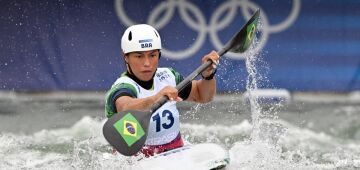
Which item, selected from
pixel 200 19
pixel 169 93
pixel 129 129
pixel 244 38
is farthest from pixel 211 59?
pixel 200 19

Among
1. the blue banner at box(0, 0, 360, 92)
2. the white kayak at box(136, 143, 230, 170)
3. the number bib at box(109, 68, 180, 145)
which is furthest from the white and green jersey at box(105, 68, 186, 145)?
the blue banner at box(0, 0, 360, 92)

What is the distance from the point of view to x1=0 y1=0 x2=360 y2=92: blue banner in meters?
9.99

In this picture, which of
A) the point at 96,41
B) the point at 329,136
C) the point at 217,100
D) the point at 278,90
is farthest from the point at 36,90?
the point at 329,136

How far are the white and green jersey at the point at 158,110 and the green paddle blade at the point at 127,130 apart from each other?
1.02 ft

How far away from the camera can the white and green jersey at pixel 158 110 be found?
564 cm

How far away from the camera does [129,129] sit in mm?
5332

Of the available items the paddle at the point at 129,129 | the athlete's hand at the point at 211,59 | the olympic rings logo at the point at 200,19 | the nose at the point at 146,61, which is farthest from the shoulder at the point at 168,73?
the olympic rings logo at the point at 200,19

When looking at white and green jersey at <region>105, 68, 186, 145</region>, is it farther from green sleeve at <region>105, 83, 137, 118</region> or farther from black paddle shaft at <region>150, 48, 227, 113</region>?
black paddle shaft at <region>150, 48, 227, 113</region>

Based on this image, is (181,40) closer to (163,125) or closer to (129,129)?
(163,125)

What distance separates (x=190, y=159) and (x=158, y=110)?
450 mm

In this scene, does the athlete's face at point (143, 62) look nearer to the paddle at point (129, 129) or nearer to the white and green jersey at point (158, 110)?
the white and green jersey at point (158, 110)

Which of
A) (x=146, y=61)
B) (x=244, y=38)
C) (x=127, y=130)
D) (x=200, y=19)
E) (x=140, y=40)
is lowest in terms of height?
(x=127, y=130)

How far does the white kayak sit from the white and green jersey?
9.0 inches

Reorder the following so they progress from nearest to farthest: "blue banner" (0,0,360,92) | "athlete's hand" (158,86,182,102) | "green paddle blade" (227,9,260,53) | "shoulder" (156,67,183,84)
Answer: "athlete's hand" (158,86,182,102) < "shoulder" (156,67,183,84) < "green paddle blade" (227,9,260,53) < "blue banner" (0,0,360,92)
